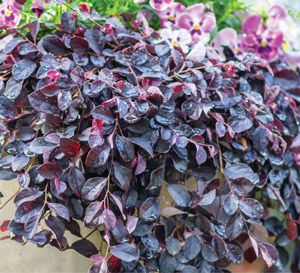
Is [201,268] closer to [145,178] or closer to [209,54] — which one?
[145,178]

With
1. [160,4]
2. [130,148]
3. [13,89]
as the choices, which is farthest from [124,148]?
[160,4]

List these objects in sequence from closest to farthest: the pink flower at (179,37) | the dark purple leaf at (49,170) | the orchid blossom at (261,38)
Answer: the dark purple leaf at (49,170) → the pink flower at (179,37) → the orchid blossom at (261,38)

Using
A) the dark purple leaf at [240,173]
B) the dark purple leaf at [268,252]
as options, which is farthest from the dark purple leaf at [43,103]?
the dark purple leaf at [268,252]

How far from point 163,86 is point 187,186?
0.21 meters

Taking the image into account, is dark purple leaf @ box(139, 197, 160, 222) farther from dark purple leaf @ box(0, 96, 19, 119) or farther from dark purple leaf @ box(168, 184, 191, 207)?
dark purple leaf @ box(0, 96, 19, 119)

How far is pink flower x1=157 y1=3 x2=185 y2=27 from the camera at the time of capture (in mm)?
1068

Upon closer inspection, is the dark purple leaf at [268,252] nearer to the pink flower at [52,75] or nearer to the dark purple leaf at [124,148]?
the dark purple leaf at [124,148]

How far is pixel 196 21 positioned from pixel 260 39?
0.20 m

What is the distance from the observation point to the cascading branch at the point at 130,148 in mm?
735

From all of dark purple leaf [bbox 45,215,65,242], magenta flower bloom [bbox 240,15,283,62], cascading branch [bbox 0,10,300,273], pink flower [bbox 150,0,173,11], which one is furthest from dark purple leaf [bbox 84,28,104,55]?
magenta flower bloom [bbox 240,15,283,62]

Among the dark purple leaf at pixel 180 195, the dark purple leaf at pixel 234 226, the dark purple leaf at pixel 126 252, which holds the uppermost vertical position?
the dark purple leaf at pixel 180 195

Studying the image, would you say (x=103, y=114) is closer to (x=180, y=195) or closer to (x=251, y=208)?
(x=180, y=195)

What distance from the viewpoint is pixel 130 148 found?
756 mm

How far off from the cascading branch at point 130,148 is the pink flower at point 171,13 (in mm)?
144
